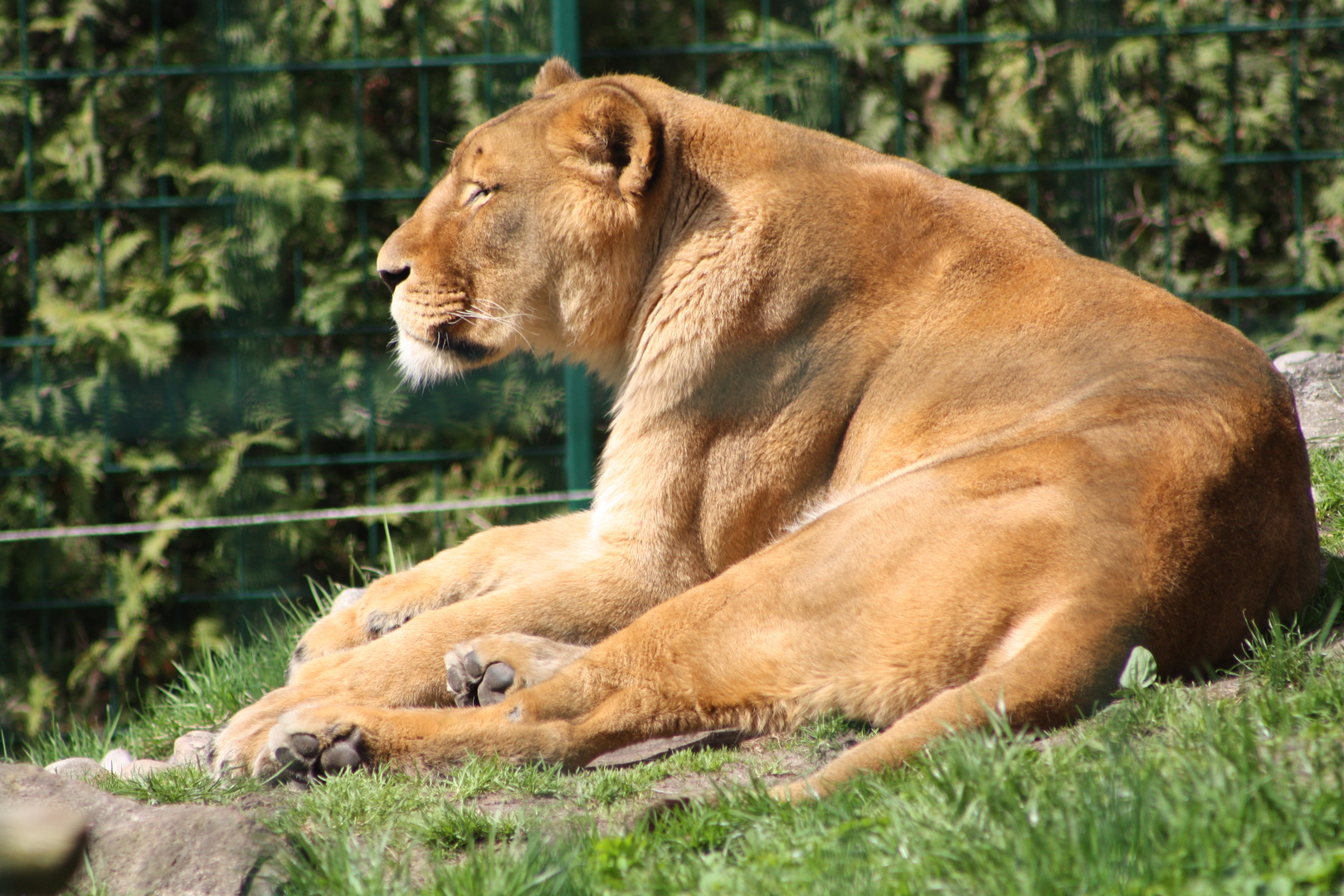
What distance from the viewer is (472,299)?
10.3ft

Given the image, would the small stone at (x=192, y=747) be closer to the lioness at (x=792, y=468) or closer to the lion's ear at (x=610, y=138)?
the lioness at (x=792, y=468)

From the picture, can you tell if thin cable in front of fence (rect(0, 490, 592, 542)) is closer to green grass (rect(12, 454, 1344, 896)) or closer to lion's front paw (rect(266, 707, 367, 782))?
lion's front paw (rect(266, 707, 367, 782))

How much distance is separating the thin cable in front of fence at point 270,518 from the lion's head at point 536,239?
3.76ft

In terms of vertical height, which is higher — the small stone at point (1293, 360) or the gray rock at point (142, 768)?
the small stone at point (1293, 360)

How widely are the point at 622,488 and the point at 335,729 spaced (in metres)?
0.91

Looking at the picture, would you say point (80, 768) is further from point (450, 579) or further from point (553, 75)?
point (553, 75)

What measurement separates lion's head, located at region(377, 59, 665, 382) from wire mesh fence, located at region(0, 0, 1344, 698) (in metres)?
1.55

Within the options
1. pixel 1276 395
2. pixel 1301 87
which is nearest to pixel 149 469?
pixel 1276 395

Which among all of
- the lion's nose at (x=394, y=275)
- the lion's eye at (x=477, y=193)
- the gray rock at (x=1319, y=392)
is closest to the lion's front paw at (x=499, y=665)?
the lion's nose at (x=394, y=275)

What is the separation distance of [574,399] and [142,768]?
2333 mm

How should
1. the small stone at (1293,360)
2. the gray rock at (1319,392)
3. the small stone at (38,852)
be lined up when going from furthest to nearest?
the small stone at (1293,360)
the gray rock at (1319,392)
the small stone at (38,852)

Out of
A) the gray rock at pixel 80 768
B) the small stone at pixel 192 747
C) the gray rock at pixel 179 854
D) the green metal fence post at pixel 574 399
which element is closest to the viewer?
the gray rock at pixel 179 854

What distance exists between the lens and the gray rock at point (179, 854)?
186 centimetres

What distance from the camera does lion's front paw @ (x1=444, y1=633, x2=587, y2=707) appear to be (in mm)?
2604
